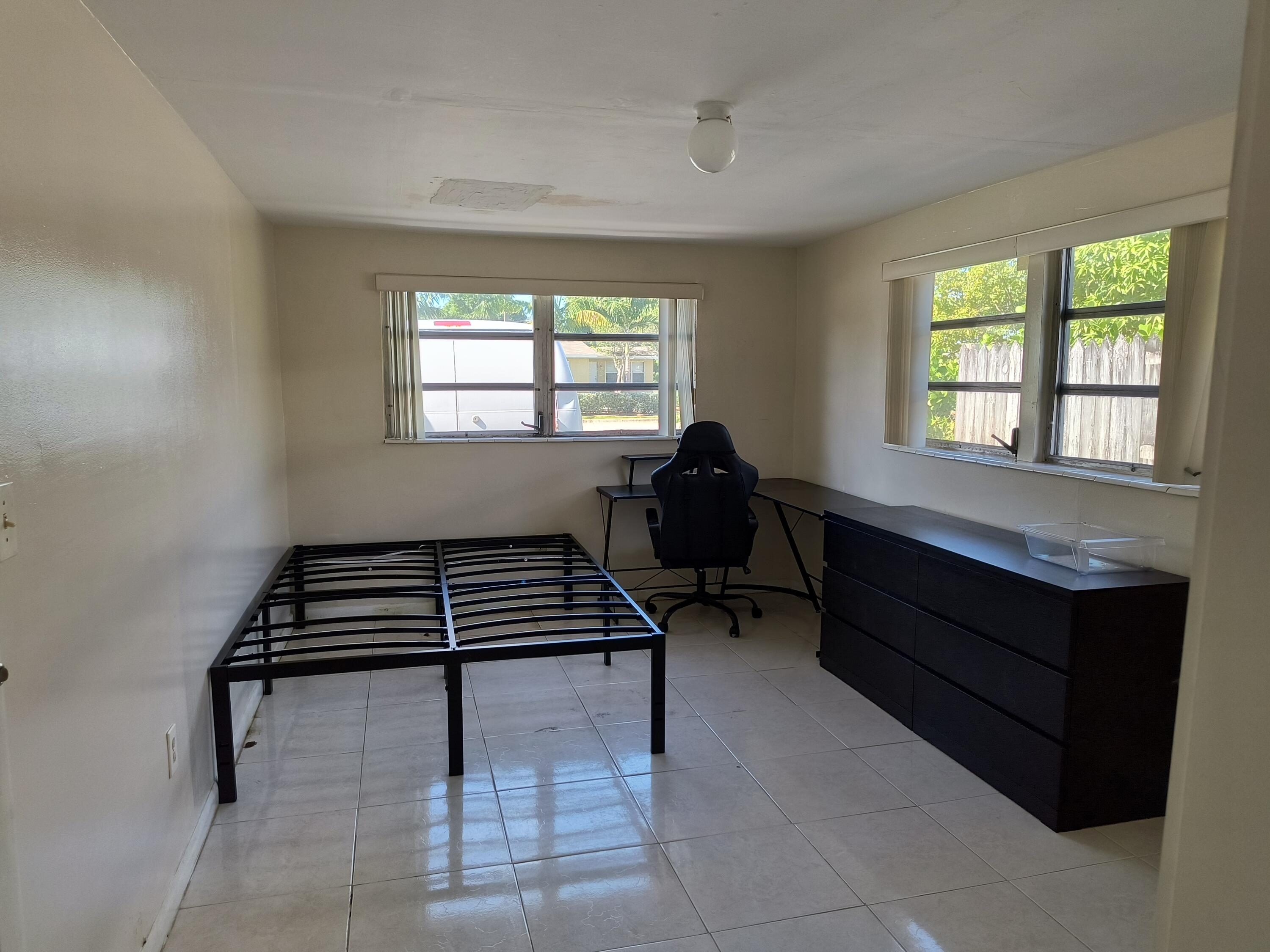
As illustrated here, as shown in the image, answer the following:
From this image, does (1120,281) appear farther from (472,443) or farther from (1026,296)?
(472,443)

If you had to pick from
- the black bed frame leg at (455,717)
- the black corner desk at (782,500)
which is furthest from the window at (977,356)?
the black bed frame leg at (455,717)

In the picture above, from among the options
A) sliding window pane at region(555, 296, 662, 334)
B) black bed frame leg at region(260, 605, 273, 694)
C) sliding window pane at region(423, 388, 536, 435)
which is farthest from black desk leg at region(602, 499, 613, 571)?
black bed frame leg at region(260, 605, 273, 694)

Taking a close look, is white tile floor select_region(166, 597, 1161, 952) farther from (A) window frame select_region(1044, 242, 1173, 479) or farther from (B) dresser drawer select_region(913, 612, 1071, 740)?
(A) window frame select_region(1044, 242, 1173, 479)

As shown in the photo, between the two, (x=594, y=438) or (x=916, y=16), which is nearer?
(x=916, y=16)

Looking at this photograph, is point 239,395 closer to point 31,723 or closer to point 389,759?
point 389,759

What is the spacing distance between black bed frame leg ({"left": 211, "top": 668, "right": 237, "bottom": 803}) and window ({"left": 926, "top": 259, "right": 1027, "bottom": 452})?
3322mm

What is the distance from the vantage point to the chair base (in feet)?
15.5

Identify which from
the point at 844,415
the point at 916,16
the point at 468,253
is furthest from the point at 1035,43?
the point at 468,253

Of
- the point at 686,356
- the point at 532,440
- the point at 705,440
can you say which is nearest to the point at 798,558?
the point at 705,440

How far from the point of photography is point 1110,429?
326 centimetres

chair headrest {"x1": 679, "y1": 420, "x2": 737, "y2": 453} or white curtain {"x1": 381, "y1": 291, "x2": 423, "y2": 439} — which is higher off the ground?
white curtain {"x1": 381, "y1": 291, "x2": 423, "y2": 439}

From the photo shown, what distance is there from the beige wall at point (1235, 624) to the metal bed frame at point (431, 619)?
2498mm

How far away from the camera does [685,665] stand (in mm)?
4211

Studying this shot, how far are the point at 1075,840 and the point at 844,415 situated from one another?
9.38 ft
